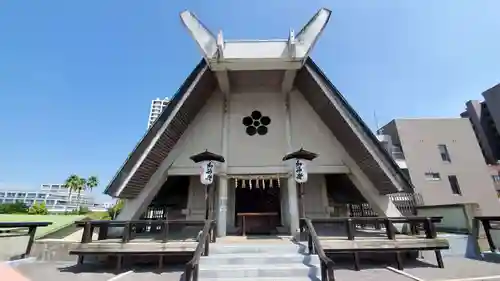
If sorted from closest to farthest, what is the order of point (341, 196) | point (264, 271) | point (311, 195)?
1. point (264, 271)
2. point (311, 195)
3. point (341, 196)

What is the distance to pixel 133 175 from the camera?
26.3 ft

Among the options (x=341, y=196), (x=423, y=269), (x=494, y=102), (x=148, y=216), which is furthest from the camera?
(x=494, y=102)

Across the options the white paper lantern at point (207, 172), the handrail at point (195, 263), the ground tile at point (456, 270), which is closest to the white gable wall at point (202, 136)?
the white paper lantern at point (207, 172)

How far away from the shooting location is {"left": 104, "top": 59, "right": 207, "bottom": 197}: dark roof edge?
312 inches

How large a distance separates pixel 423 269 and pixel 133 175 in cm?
907

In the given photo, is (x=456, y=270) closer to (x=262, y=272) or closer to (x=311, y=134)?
(x=262, y=272)

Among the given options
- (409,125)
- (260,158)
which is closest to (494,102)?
(409,125)

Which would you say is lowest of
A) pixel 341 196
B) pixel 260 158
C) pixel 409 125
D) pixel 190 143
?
pixel 341 196

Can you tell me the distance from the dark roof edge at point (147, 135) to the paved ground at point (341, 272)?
8.24ft

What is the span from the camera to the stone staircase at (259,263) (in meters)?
5.07

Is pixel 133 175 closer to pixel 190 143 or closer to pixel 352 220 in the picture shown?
pixel 190 143

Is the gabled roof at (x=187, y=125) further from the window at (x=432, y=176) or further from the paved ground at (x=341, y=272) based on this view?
the window at (x=432, y=176)

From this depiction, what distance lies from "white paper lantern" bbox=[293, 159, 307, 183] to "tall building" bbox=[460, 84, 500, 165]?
1539 inches

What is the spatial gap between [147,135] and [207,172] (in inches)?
100
